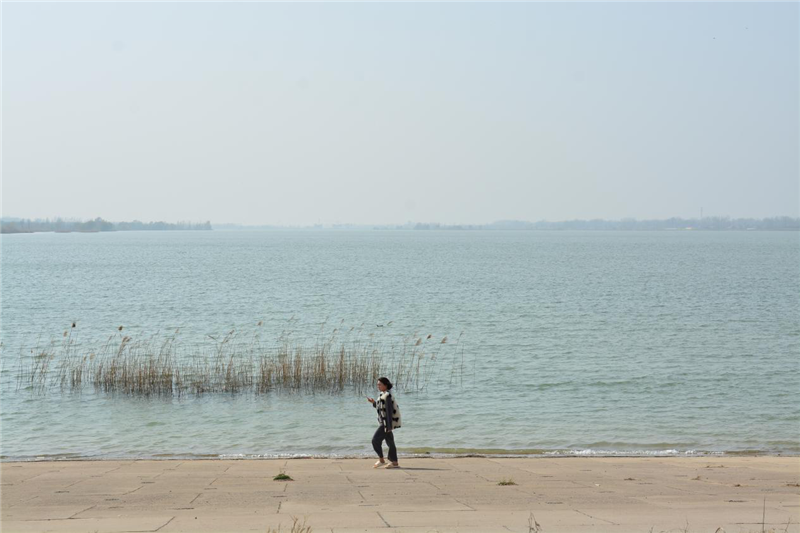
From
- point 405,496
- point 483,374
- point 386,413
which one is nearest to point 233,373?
point 483,374

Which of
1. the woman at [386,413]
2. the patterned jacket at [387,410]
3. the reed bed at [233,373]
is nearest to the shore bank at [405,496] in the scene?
the woman at [386,413]

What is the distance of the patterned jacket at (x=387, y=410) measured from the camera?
1648 centimetres

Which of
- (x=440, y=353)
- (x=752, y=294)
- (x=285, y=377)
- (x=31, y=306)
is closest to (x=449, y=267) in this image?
(x=752, y=294)

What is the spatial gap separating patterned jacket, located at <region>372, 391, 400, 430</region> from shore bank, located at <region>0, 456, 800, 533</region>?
3.52 feet

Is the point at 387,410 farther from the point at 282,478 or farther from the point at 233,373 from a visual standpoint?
the point at 233,373

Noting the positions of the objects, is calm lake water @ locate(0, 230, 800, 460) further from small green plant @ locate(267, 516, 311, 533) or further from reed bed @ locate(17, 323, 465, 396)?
small green plant @ locate(267, 516, 311, 533)

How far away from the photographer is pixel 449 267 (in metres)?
111

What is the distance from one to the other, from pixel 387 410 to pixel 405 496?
289 cm

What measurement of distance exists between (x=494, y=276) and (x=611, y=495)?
250 feet

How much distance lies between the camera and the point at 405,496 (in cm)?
1388

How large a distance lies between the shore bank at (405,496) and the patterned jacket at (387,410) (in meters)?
1.07

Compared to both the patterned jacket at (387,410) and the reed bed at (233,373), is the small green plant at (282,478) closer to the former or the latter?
the patterned jacket at (387,410)

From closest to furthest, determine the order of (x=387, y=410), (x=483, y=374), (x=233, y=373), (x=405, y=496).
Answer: (x=405, y=496) < (x=387, y=410) < (x=233, y=373) < (x=483, y=374)

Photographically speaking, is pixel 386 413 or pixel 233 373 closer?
pixel 386 413
